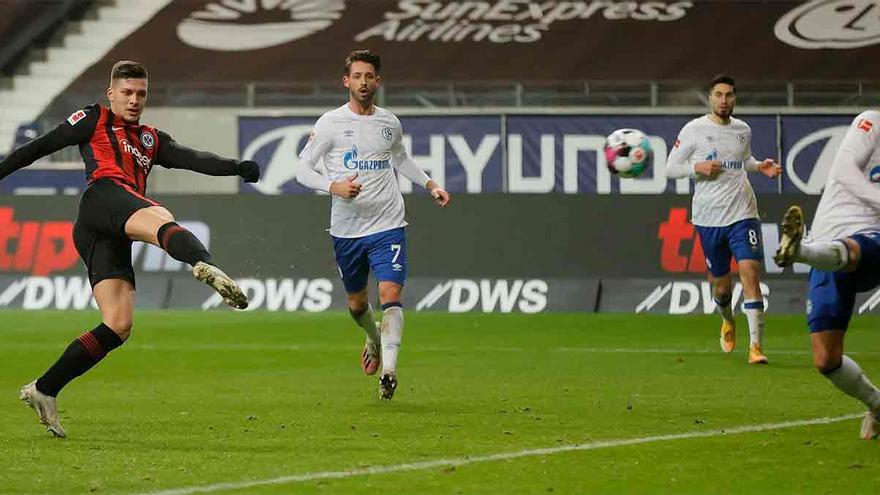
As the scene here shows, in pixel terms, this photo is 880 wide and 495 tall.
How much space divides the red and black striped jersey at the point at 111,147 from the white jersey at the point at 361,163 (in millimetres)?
2347

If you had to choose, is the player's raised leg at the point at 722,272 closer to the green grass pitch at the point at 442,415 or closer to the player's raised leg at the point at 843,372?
the green grass pitch at the point at 442,415

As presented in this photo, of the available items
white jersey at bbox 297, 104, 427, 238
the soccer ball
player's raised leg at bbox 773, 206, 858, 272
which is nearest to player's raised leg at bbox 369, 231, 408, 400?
white jersey at bbox 297, 104, 427, 238

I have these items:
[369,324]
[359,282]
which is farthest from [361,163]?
[369,324]

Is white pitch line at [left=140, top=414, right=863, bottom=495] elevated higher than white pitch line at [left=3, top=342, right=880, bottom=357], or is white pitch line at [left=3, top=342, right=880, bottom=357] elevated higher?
white pitch line at [left=140, top=414, right=863, bottom=495]

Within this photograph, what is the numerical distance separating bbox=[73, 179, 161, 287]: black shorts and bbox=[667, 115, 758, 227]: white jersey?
24.0 ft

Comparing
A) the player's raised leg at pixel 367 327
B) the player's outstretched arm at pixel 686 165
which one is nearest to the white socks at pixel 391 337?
the player's raised leg at pixel 367 327

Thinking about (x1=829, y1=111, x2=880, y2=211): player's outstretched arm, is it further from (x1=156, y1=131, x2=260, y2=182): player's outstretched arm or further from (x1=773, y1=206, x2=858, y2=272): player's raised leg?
(x1=156, y1=131, x2=260, y2=182): player's outstretched arm

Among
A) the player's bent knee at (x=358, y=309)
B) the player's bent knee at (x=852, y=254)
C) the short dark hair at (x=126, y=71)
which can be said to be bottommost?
the player's bent knee at (x=358, y=309)

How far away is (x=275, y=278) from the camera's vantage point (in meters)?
23.1

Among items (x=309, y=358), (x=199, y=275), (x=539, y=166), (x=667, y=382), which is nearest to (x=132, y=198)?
(x=199, y=275)

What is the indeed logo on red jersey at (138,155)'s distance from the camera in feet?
33.9

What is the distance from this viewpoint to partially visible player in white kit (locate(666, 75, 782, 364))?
1602 centimetres

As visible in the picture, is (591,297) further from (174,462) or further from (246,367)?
(174,462)

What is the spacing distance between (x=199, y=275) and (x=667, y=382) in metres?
5.21
